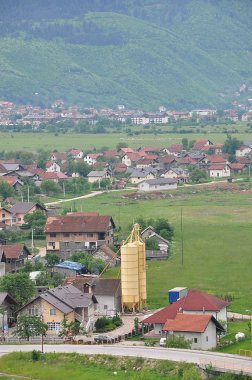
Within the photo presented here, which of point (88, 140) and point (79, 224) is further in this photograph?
point (88, 140)

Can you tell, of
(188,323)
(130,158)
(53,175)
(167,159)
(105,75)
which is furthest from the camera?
Result: (105,75)

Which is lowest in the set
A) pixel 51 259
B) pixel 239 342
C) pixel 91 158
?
pixel 239 342

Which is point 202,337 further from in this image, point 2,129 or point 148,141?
point 2,129

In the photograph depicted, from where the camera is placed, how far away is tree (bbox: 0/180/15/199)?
2206 inches

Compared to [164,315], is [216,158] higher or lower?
higher

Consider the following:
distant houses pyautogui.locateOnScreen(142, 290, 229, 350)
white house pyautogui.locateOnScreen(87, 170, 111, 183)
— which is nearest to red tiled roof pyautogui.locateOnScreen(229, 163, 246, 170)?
white house pyautogui.locateOnScreen(87, 170, 111, 183)

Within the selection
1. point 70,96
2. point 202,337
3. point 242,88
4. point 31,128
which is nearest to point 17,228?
point 202,337

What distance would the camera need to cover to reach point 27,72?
171375mm

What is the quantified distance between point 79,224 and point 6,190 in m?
16.7

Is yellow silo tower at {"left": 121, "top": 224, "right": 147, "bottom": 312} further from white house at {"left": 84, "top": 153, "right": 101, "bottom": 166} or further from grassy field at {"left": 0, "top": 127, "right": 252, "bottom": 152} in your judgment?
grassy field at {"left": 0, "top": 127, "right": 252, "bottom": 152}

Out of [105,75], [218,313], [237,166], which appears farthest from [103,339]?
[105,75]

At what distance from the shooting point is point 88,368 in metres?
24.3

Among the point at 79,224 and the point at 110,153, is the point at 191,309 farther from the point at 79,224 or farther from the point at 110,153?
the point at 110,153

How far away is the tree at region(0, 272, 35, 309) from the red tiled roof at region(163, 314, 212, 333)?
4421 mm
